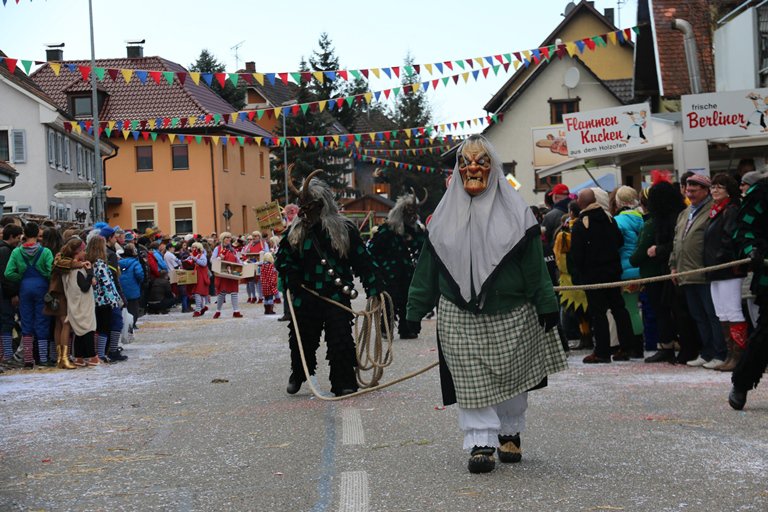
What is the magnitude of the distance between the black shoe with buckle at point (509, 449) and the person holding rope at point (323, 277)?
152 inches

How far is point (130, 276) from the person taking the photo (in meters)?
18.7

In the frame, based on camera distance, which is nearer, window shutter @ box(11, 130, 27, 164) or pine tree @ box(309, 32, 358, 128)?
window shutter @ box(11, 130, 27, 164)

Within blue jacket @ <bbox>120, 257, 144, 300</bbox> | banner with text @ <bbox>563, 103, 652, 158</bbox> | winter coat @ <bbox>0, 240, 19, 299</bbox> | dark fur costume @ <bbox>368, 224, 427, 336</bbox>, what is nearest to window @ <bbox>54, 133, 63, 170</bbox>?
blue jacket @ <bbox>120, 257, 144, 300</bbox>

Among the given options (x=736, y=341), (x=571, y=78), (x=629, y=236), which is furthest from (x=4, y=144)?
(x=736, y=341)

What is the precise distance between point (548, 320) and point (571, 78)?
44824 millimetres

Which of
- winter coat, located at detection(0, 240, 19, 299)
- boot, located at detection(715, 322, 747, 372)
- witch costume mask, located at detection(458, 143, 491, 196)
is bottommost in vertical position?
boot, located at detection(715, 322, 747, 372)

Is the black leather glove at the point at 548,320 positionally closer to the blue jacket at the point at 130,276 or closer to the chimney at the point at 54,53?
the blue jacket at the point at 130,276

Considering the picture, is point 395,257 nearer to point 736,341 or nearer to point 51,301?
point 51,301

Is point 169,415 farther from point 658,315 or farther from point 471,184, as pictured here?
point 658,315

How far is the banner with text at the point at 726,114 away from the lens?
55.8 ft

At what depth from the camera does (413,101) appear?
10400 cm

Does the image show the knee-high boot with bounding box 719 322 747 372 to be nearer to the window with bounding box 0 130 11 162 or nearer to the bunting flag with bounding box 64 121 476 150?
the bunting flag with bounding box 64 121 476 150

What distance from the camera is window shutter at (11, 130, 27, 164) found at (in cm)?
4597

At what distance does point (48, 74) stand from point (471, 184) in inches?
2363
